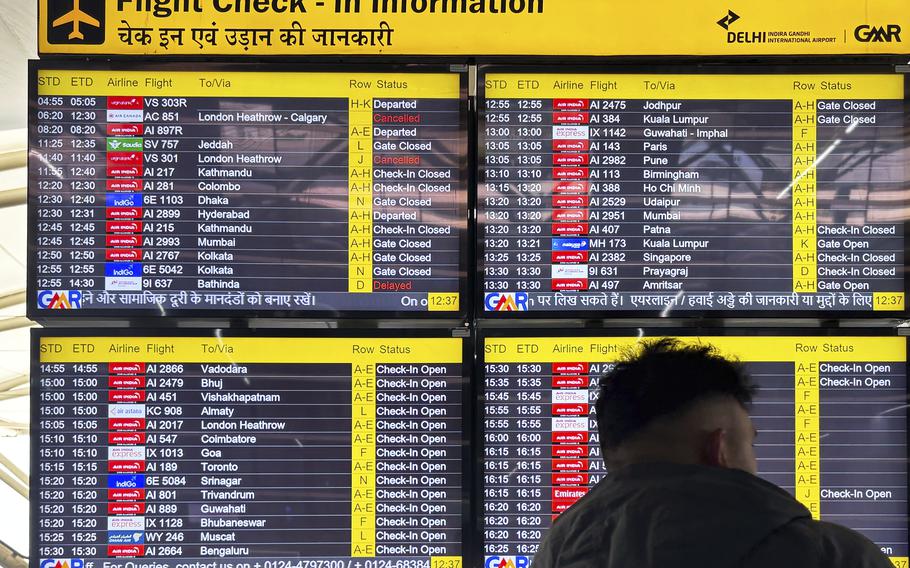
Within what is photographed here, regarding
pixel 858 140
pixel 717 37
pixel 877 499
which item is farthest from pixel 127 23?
pixel 877 499

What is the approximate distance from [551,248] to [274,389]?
95 centimetres

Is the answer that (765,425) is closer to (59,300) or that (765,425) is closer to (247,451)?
(247,451)

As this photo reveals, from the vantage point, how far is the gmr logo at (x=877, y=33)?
2799 millimetres

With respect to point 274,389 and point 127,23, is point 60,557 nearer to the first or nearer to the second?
point 274,389

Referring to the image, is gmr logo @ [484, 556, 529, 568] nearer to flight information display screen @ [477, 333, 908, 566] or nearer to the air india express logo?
flight information display screen @ [477, 333, 908, 566]

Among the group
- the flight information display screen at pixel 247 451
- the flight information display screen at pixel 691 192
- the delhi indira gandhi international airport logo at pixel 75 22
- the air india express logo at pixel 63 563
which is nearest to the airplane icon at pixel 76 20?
the delhi indira gandhi international airport logo at pixel 75 22

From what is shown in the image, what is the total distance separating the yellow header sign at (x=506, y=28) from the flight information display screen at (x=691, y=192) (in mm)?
116

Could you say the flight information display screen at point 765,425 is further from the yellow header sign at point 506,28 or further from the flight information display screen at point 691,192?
the yellow header sign at point 506,28

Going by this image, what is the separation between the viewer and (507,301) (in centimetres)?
272

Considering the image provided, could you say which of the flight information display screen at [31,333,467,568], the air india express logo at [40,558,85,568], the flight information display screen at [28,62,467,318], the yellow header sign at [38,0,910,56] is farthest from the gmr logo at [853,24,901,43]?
the air india express logo at [40,558,85,568]

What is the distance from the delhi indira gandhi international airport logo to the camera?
2768mm

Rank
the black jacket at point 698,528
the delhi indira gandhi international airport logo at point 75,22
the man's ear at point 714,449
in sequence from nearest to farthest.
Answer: the black jacket at point 698,528 → the man's ear at point 714,449 → the delhi indira gandhi international airport logo at point 75,22

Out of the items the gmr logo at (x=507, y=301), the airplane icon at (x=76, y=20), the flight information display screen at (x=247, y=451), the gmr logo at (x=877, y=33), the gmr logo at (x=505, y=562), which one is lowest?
the gmr logo at (x=505, y=562)

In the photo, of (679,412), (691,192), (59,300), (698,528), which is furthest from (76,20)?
(698,528)
